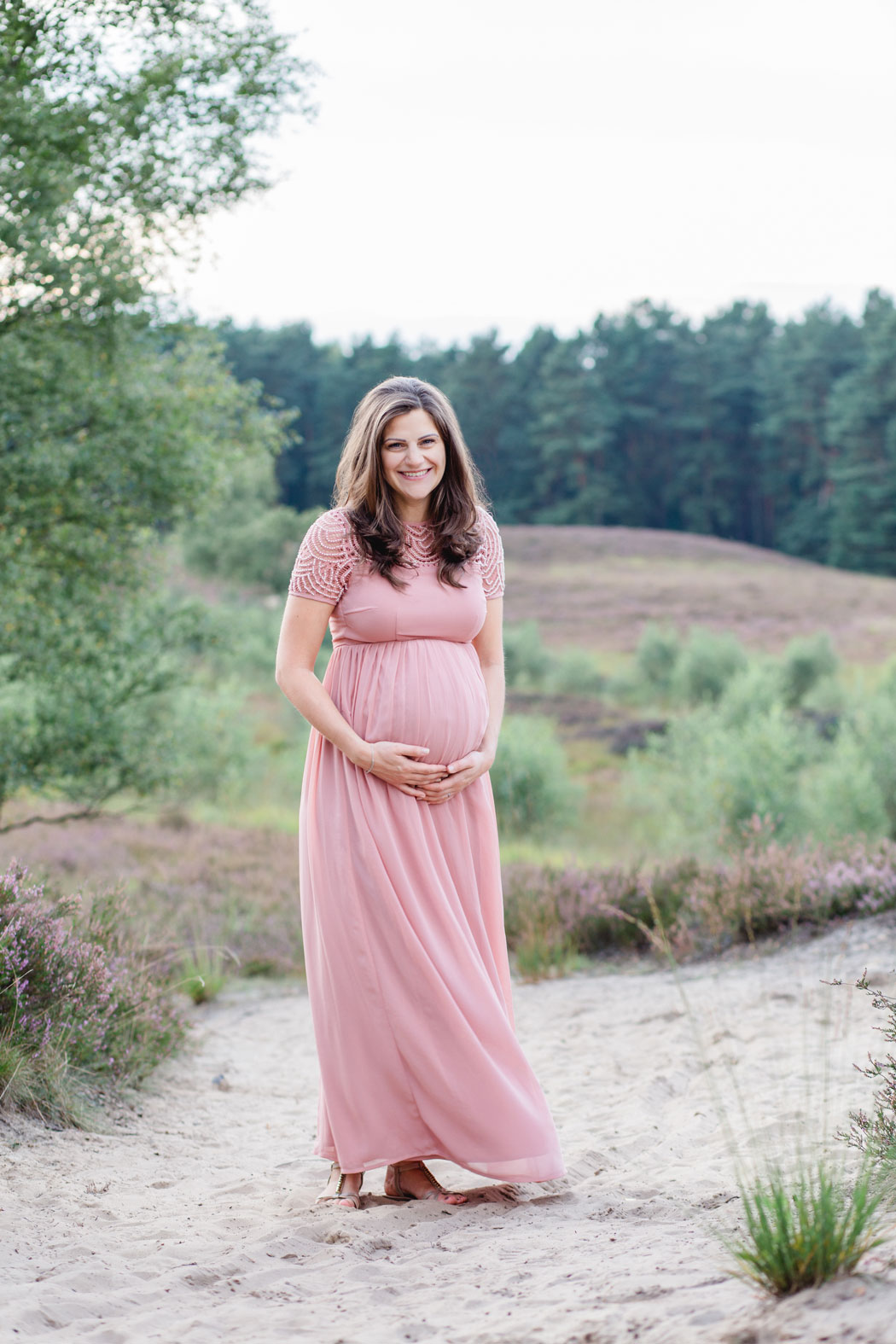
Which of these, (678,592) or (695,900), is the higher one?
(678,592)

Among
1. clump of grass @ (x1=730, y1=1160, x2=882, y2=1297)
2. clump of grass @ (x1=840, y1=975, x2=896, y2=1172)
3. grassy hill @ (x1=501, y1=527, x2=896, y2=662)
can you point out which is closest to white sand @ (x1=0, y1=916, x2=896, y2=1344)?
clump of grass @ (x1=730, y1=1160, x2=882, y2=1297)

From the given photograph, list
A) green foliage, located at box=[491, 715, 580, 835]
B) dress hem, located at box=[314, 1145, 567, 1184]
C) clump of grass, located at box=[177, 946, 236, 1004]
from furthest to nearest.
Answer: green foliage, located at box=[491, 715, 580, 835], clump of grass, located at box=[177, 946, 236, 1004], dress hem, located at box=[314, 1145, 567, 1184]

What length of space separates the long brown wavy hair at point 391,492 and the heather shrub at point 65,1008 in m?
2.02

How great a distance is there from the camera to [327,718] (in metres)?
3.42

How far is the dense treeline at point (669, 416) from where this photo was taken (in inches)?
2077

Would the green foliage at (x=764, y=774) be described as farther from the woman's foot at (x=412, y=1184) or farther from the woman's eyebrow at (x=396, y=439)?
the woman's eyebrow at (x=396, y=439)

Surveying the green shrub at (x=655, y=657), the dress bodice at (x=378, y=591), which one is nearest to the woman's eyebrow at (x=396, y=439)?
the dress bodice at (x=378, y=591)

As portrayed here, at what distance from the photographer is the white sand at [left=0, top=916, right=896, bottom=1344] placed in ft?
7.80

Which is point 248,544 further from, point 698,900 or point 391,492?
point 391,492

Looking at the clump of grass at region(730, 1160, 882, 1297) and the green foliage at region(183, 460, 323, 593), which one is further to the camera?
the green foliage at region(183, 460, 323, 593)

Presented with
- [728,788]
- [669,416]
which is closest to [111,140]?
[728,788]

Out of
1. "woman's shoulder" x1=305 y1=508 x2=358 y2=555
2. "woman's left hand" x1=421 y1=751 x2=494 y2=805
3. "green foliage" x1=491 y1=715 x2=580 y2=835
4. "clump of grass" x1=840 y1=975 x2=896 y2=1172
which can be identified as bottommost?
"green foliage" x1=491 y1=715 x2=580 y2=835

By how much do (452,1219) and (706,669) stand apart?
72.0 ft

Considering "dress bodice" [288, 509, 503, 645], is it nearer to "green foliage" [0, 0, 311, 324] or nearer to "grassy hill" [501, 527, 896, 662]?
"green foliage" [0, 0, 311, 324]
